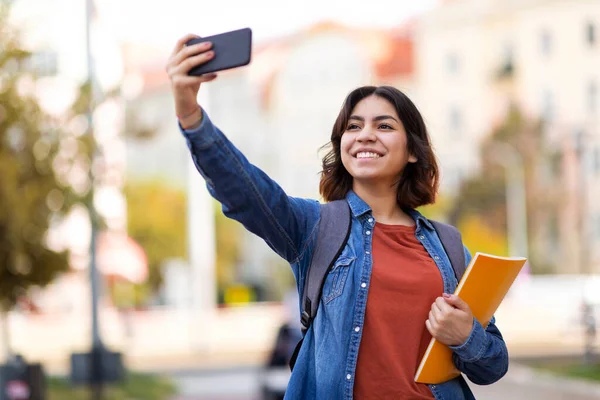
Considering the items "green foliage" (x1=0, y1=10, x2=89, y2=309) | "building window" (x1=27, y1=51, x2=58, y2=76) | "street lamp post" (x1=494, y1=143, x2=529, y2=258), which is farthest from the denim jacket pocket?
"street lamp post" (x1=494, y1=143, x2=529, y2=258)

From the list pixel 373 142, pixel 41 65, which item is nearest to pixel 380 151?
pixel 373 142

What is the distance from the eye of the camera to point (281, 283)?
56.2 meters

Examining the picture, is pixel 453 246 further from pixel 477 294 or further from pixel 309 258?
pixel 309 258

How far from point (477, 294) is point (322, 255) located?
43 cm

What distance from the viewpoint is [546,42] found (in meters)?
64.2

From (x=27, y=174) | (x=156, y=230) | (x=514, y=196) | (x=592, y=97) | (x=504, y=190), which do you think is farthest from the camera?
(x=156, y=230)

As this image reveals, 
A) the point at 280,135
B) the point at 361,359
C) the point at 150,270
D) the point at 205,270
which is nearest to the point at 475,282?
the point at 361,359

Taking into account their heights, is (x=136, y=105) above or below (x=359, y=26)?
below

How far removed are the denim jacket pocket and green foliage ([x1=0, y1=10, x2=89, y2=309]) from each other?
379 inches

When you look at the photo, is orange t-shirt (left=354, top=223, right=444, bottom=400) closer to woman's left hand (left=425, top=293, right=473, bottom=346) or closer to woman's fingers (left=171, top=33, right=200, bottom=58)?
woman's left hand (left=425, top=293, right=473, bottom=346)

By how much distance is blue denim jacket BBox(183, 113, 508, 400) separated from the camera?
289 cm

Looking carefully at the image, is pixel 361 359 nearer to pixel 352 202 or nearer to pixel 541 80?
pixel 352 202

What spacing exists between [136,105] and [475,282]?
43.3 feet

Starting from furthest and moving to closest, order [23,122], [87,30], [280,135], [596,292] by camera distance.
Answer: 1. [280,135]
2. [596,292]
3. [87,30]
4. [23,122]
